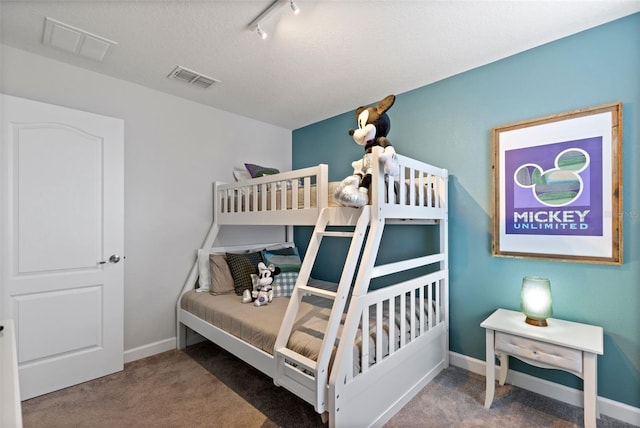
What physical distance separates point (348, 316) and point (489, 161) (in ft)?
5.36

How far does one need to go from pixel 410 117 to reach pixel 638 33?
142 centimetres

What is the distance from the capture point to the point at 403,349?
6.20 ft

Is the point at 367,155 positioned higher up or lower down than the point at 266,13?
lower down

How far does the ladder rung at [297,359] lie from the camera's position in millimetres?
1497

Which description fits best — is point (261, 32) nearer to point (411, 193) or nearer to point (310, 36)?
point (310, 36)

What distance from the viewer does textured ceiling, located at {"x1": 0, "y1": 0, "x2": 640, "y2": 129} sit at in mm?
1692

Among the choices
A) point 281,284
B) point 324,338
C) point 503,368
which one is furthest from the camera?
point 281,284

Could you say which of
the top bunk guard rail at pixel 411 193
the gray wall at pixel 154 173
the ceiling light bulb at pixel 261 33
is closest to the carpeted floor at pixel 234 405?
the gray wall at pixel 154 173

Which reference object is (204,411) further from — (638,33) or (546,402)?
(638,33)

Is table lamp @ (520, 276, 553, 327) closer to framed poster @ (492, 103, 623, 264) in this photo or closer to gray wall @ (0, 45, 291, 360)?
framed poster @ (492, 103, 623, 264)

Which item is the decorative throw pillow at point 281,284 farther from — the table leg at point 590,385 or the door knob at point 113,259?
the table leg at point 590,385

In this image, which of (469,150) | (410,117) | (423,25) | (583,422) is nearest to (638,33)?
(469,150)

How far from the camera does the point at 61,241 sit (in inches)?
84.4

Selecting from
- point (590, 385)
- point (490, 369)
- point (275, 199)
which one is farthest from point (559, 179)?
point (275, 199)
